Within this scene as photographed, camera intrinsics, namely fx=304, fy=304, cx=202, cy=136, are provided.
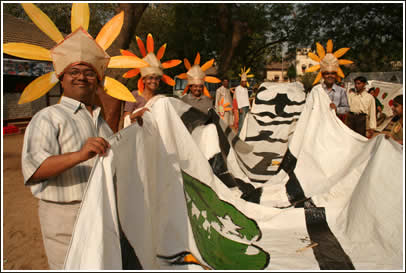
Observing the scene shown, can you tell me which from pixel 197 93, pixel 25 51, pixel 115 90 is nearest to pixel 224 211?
pixel 115 90

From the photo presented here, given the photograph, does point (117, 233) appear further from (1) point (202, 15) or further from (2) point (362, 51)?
(1) point (202, 15)

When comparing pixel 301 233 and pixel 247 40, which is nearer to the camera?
pixel 301 233

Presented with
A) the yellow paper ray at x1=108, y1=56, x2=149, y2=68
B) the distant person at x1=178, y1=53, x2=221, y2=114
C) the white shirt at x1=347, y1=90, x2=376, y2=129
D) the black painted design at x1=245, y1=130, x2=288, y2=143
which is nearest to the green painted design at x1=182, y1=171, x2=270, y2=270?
the yellow paper ray at x1=108, y1=56, x2=149, y2=68

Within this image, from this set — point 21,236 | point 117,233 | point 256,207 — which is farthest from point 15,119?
point 117,233

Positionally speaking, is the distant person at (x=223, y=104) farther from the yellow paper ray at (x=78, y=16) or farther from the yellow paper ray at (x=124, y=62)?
the yellow paper ray at (x=78, y=16)

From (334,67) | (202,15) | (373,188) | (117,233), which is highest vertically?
(202,15)

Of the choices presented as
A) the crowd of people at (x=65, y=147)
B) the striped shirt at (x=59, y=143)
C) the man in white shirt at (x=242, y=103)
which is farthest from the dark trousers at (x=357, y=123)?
the striped shirt at (x=59, y=143)

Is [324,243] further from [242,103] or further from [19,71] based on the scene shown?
[19,71]

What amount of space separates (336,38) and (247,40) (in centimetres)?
774

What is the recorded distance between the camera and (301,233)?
278cm

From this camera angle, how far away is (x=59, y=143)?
1.42 meters

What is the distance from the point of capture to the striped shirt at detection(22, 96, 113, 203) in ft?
4.32

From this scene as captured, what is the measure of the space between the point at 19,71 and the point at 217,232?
1059 centimetres

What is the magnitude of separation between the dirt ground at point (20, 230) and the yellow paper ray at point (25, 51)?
1.99m
